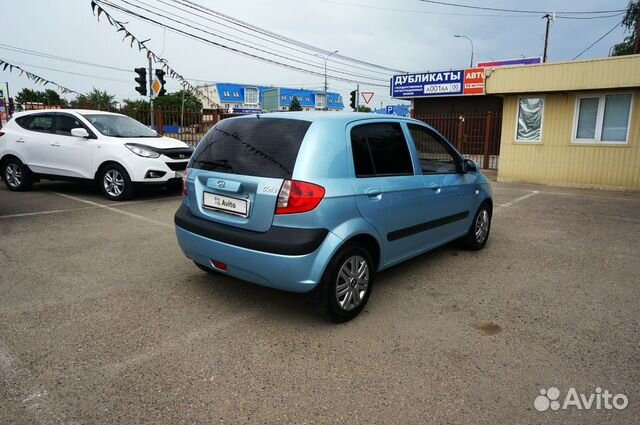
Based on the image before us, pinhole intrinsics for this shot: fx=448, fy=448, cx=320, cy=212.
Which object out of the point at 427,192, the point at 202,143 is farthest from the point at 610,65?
the point at 202,143

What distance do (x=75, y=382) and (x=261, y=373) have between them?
110 centimetres

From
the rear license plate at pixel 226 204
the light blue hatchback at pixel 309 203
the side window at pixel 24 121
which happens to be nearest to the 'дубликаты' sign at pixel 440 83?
the side window at pixel 24 121

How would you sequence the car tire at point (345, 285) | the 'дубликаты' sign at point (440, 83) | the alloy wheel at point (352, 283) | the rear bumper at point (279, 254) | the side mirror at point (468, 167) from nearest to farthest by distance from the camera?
the rear bumper at point (279, 254), the car tire at point (345, 285), the alloy wheel at point (352, 283), the side mirror at point (468, 167), the 'дубликаты' sign at point (440, 83)

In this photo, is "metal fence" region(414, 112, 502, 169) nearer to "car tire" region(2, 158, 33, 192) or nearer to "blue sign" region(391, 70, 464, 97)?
"blue sign" region(391, 70, 464, 97)

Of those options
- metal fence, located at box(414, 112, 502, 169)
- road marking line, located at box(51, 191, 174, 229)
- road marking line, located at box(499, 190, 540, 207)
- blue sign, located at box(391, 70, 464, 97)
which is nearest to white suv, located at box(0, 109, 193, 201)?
road marking line, located at box(51, 191, 174, 229)

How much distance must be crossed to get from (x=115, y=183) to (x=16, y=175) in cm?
249

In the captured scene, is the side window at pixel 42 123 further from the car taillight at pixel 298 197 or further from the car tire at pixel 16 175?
the car taillight at pixel 298 197

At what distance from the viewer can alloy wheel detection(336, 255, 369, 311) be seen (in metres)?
3.47

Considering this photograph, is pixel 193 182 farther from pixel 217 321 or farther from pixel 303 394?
pixel 303 394

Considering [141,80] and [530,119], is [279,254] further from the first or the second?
[141,80]

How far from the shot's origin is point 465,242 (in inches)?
220

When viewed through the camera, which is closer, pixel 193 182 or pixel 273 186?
pixel 273 186

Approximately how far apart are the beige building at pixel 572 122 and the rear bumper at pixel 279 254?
35.2 feet

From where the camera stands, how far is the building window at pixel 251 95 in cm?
7800
